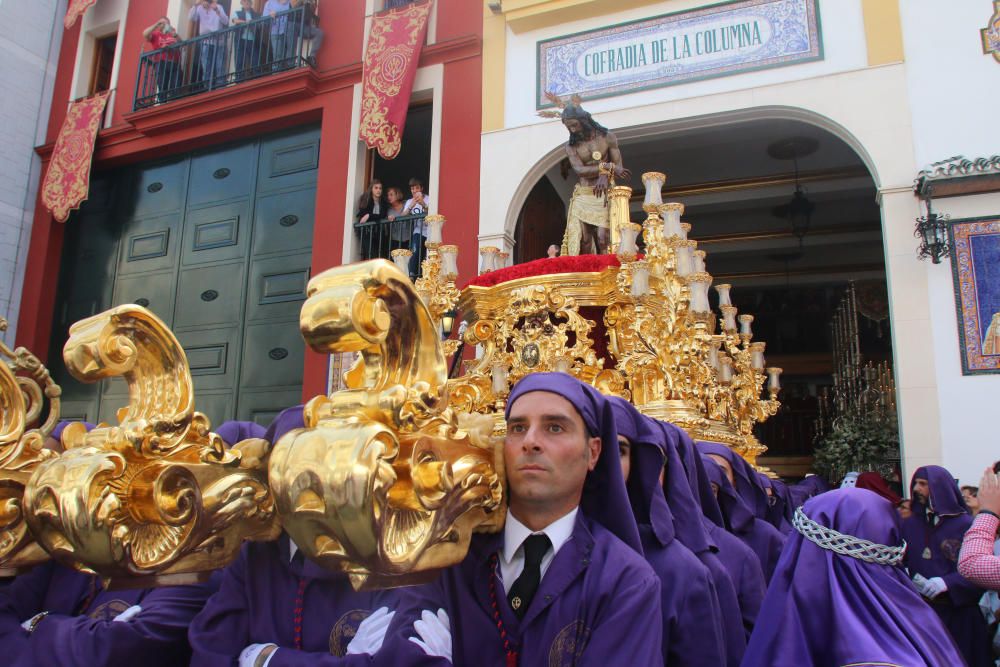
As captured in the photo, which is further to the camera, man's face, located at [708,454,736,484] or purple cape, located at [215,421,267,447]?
man's face, located at [708,454,736,484]

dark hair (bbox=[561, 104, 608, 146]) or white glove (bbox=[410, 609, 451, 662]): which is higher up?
dark hair (bbox=[561, 104, 608, 146])

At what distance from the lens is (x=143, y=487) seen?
1213 mm

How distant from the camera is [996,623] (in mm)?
3406

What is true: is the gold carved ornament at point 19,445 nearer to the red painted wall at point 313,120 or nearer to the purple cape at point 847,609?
the purple cape at point 847,609

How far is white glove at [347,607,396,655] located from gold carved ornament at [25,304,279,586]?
0.81 ft

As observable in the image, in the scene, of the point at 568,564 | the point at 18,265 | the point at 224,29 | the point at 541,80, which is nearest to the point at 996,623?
the point at 568,564

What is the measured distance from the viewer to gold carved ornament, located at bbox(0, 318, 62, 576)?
1.38 meters

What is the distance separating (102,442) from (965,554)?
3210 mm

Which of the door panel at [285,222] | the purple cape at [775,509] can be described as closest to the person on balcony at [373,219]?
the door panel at [285,222]

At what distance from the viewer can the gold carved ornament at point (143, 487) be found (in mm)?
1146

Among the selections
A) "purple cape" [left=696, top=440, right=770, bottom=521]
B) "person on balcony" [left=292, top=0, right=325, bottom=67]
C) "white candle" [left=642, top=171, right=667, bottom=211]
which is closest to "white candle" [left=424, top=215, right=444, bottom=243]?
"white candle" [left=642, top=171, right=667, bottom=211]

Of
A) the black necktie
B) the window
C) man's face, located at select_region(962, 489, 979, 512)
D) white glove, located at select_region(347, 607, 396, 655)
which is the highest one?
the window

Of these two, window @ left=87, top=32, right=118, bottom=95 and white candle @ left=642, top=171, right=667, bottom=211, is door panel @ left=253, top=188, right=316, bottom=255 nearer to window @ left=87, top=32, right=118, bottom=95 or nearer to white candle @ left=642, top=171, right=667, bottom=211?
window @ left=87, top=32, right=118, bottom=95

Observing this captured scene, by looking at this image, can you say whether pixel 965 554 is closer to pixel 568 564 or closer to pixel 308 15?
pixel 568 564
